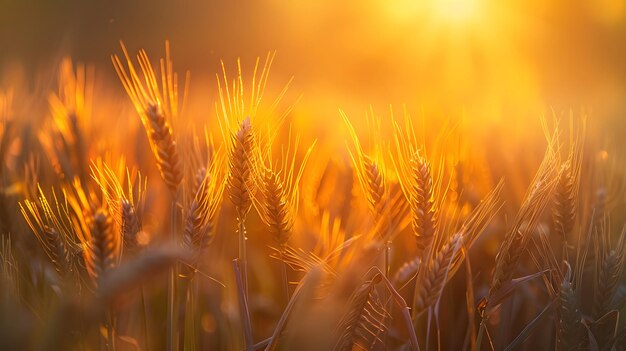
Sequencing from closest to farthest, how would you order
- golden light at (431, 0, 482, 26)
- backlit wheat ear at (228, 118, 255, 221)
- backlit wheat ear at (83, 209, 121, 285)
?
backlit wheat ear at (83, 209, 121, 285)
backlit wheat ear at (228, 118, 255, 221)
golden light at (431, 0, 482, 26)

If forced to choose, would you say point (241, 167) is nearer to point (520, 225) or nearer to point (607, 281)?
point (520, 225)

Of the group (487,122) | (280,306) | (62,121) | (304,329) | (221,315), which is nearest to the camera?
(304,329)

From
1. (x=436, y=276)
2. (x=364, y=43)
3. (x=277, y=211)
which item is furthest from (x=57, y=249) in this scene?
(x=364, y=43)

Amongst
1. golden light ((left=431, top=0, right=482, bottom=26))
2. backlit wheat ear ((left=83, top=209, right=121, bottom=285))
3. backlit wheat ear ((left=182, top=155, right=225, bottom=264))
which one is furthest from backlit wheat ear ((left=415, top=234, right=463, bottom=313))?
golden light ((left=431, top=0, right=482, bottom=26))

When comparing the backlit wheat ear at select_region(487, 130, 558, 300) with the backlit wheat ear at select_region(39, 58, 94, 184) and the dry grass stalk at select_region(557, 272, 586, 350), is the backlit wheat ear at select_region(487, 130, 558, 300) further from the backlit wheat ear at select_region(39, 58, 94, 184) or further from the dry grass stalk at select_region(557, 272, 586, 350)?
the backlit wheat ear at select_region(39, 58, 94, 184)

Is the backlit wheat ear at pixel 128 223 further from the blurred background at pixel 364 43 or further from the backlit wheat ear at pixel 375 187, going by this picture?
the blurred background at pixel 364 43

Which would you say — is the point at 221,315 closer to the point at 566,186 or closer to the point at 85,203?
the point at 85,203

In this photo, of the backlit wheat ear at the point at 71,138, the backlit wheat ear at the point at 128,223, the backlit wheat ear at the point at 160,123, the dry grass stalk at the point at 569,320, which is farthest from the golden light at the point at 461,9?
the backlit wheat ear at the point at 128,223

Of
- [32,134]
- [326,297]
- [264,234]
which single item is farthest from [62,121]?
[326,297]
